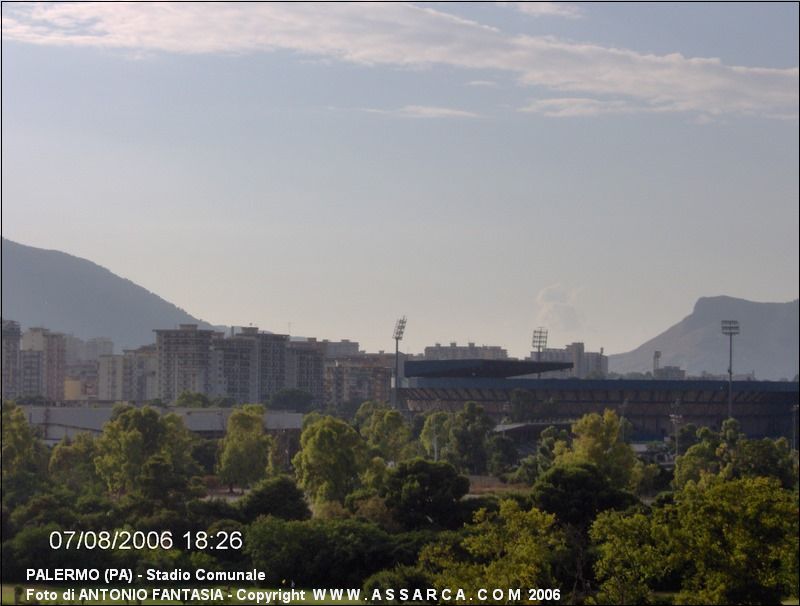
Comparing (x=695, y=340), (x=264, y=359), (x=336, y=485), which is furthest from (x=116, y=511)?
(x=695, y=340)

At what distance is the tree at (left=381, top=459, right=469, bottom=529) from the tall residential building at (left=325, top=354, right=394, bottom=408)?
138 feet

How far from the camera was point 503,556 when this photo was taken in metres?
17.7

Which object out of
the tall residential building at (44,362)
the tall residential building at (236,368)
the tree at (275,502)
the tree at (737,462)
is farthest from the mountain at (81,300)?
the tree at (275,502)

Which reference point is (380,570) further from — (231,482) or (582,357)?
(582,357)

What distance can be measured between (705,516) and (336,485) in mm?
10688

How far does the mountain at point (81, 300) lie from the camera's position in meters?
143

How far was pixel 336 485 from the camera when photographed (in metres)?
26.4

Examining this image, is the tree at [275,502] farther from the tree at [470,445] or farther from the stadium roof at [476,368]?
the stadium roof at [476,368]

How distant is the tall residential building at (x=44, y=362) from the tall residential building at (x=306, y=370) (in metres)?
12.1

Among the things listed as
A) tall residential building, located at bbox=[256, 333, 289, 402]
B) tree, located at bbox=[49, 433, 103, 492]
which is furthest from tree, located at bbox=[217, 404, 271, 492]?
tall residential building, located at bbox=[256, 333, 289, 402]

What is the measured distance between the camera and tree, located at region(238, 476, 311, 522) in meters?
23.4

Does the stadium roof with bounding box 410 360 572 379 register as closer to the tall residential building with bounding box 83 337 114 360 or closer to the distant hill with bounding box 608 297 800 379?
the distant hill with bounding box 608 297 800 379

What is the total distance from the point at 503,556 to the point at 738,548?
313cm

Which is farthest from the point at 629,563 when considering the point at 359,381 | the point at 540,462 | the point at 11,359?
the point at 359,381
